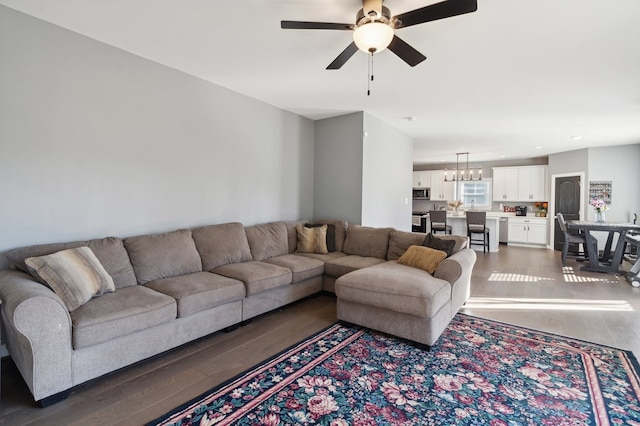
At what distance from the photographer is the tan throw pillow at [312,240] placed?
4238mm

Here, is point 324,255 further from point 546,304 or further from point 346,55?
point 546,304

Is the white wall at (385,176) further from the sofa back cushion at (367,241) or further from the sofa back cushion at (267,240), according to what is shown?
the sofa back cushion at (267,240)

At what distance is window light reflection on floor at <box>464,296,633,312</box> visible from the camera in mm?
3619

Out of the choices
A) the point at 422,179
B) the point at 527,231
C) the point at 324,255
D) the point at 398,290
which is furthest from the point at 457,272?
the point at 422,179

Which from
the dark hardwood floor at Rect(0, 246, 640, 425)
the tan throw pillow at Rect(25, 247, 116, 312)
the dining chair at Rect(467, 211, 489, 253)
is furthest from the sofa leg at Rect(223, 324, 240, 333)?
the dining chair at Rect(467, 211, 489, 253)

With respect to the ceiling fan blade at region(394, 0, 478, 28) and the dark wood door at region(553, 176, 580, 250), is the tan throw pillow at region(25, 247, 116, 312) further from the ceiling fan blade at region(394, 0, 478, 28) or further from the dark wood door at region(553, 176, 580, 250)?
the dark wood door at region(553, 176, 580, 250)

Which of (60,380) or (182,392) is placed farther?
(182,392)

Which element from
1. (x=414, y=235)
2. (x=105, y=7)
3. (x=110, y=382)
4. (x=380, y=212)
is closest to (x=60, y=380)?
(x=110, y=382)

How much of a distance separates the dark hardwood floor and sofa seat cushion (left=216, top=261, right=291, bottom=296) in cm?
38

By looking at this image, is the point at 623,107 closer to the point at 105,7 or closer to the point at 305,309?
the point at 305,309

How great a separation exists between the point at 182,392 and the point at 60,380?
700mm

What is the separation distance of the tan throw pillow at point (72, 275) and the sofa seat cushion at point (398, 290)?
1.97 m

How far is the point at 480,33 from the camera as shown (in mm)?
2434

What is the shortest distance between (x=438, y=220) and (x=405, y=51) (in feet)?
19.3
